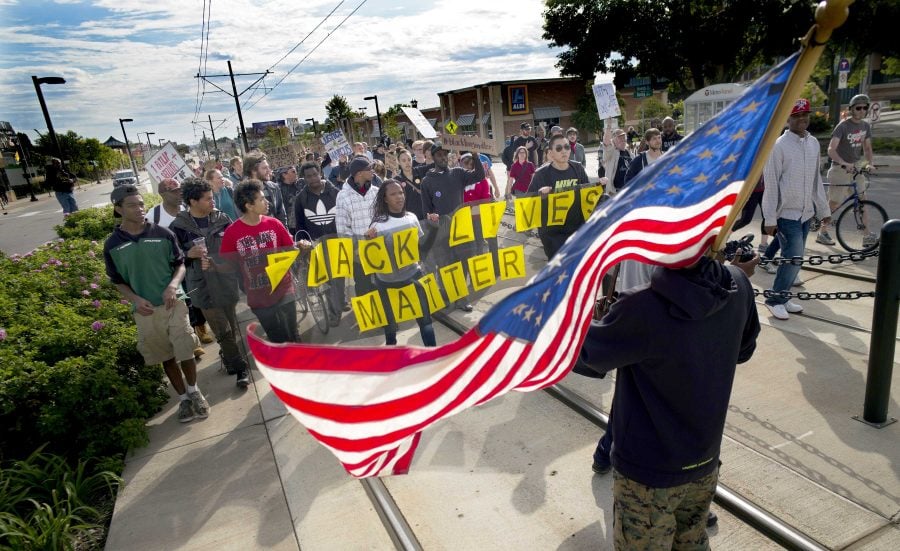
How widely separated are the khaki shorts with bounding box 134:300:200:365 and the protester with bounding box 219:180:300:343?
2.05 ft

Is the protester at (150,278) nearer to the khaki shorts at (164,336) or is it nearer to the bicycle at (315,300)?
the khaki shorts at (164,336)

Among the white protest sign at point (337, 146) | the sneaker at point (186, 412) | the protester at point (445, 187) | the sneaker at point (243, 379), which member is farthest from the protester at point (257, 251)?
the white protest sign at point (337, 146)

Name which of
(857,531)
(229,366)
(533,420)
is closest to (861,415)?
(857,531)

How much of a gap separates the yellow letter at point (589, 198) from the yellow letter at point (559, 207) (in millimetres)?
163

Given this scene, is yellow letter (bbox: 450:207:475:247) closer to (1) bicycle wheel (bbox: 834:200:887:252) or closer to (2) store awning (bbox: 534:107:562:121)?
(1) bicycle wheel (bbox: 834:200:887:252)

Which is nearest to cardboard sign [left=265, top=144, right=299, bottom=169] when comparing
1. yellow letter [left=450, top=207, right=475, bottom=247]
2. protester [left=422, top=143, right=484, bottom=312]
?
protester [left=422, top=143, right=484, bottom=312]

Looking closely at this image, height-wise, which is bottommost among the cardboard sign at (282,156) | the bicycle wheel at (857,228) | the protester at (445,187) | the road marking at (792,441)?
the road marking at (792,441)

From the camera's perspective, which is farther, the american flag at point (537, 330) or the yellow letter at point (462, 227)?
the yellow letter at point (462, 227)

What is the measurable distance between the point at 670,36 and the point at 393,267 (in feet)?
97.4

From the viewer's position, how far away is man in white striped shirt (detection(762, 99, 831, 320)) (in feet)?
17.7

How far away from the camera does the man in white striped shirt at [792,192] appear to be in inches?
212

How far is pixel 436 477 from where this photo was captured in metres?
3.79

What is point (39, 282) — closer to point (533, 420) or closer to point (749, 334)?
point (533, 420)

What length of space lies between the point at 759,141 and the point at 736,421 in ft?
9.37
